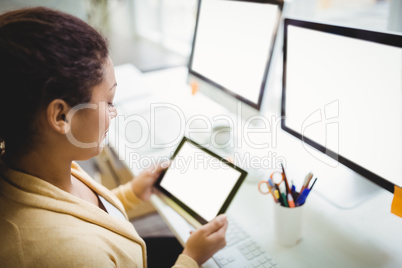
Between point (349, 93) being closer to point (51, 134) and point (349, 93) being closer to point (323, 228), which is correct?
point (323, 228)

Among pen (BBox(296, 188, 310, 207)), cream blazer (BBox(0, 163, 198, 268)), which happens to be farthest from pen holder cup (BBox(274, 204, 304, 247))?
cream blazer (BBox(0, 163, 198, 268))

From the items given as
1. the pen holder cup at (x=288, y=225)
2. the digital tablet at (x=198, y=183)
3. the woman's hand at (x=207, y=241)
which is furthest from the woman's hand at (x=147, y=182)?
the pen holder cup at (x=288, y=225)

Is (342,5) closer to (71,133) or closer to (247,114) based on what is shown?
(247,114)

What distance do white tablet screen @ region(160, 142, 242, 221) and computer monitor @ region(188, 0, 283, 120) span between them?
27 cm

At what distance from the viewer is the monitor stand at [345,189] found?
0.79m

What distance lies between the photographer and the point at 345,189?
83cm

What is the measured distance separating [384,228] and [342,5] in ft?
3.67

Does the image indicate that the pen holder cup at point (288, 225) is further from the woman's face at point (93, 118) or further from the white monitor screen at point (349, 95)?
the woman's face at point (93, 118)

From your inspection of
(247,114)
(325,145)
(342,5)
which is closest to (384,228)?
(325,145)

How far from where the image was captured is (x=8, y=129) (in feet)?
1.65

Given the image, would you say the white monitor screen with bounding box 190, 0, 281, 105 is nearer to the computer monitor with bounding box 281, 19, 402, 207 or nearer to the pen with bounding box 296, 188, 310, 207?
the computer monitor with bounding box 281, 19, 402, 207

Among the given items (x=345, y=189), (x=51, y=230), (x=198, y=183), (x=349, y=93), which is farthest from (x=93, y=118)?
(x=345, y=189)

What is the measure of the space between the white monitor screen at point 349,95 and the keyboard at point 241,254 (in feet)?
1.02

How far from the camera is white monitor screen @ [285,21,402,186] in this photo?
0.62 meters
